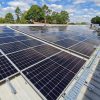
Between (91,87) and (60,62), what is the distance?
3.68 meters

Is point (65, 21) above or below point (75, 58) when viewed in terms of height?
below

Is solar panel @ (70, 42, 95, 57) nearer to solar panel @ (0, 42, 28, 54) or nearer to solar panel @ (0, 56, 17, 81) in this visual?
solar panel @ (0, 42, 28, 54)

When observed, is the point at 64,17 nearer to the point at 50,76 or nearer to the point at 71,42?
the point at 71,42

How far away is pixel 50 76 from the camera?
7.20 metres

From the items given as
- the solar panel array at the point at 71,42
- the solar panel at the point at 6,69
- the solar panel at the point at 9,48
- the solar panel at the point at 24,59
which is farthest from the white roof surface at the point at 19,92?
the solar panel array at the point at 71,42

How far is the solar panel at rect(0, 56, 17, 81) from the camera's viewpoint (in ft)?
22.4

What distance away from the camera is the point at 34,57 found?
369 inches

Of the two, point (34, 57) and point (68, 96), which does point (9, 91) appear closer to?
point (68, 96)

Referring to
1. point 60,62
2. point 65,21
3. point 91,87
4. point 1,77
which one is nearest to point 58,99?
point 1,77

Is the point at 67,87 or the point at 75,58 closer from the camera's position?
the point at 67,87

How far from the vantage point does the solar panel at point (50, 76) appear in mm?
6035

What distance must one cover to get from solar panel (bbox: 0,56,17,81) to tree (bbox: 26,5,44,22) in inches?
2540

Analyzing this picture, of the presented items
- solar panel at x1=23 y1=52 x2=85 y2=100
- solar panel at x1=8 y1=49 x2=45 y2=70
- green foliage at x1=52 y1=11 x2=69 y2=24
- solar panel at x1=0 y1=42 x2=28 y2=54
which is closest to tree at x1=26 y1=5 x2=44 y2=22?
green foliage at x1=52 y1=11 x2=69 y2=24

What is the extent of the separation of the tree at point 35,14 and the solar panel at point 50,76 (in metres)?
64.0
